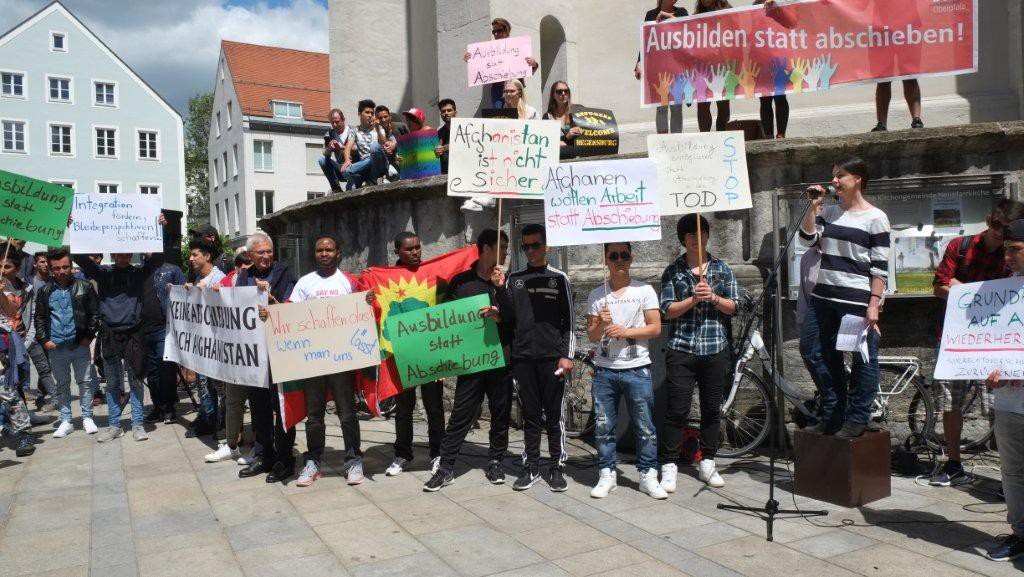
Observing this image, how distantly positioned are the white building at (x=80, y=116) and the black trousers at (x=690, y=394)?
141 ft

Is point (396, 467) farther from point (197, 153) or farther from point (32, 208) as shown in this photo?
point (197, 153)

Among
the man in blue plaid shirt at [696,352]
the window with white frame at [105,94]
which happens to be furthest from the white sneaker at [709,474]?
the window with white frame at [105,94]

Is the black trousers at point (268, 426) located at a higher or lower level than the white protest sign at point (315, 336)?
lower

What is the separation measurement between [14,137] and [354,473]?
42998mm

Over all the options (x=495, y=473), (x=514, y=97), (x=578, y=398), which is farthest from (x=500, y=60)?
(x=495, y=473)

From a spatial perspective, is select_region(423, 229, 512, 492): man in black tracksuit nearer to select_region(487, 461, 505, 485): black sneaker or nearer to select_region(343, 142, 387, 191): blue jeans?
select_region(487, 461, 505, 485): black sneaker

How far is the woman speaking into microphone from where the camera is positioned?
512 centimetres

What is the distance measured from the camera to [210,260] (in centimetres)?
761

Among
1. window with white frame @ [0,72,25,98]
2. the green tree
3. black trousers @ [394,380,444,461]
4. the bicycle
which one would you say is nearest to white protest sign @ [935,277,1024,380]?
the bicycle

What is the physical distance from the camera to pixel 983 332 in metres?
4.43

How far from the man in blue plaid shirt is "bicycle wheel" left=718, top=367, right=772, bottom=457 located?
737 millimetres

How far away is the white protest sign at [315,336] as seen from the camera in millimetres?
6016

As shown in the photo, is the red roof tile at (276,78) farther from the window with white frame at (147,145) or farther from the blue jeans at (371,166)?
the blue jeans at (371,166)

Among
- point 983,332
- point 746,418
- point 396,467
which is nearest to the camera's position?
point 983,332
